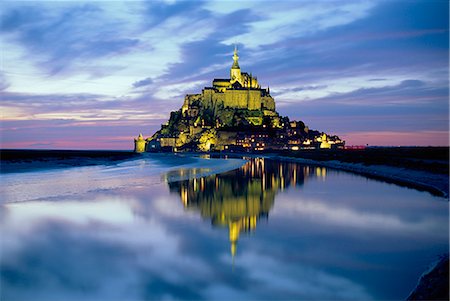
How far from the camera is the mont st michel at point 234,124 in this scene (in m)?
117

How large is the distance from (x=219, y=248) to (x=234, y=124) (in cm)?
11467

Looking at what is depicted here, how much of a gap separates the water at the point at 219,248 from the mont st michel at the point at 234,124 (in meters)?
103

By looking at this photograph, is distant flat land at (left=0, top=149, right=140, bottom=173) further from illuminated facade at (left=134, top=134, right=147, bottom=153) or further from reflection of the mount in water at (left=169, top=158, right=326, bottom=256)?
illuminated facade at (left=134, top=134, right=147, bottom=153)

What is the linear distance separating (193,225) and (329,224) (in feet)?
11.4

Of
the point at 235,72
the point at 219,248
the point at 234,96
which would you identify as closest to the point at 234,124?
the point at 234,96

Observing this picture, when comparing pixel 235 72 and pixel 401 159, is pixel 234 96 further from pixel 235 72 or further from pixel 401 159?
pixel 401 159

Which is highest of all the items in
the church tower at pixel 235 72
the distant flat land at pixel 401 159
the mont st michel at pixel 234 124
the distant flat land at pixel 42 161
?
the church tower at pixel 235 72

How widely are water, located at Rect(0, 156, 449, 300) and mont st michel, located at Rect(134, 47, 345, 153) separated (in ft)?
337

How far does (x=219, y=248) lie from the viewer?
804 centimetres

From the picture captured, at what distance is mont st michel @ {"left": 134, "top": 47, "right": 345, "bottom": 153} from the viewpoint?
117 metres

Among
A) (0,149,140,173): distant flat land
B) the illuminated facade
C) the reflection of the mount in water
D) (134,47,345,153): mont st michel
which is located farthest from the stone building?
the reflection of the mount in water

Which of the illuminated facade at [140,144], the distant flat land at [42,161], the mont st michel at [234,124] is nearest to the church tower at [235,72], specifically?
the mont st michel at [234,124]

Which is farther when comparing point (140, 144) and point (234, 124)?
point (140, 144)

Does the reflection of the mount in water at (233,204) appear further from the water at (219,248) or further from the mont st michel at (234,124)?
the mont st michel at (234,124)
